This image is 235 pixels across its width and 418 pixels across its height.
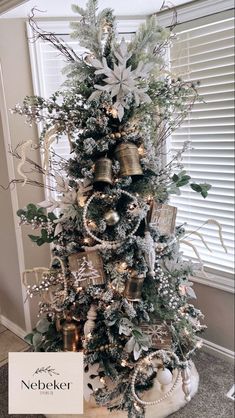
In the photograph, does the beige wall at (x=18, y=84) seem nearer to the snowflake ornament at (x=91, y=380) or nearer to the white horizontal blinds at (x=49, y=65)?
the white horizontal blinds at (x=49, y=65)

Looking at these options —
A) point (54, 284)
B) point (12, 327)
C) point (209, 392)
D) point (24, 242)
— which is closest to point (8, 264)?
point (24, 242)

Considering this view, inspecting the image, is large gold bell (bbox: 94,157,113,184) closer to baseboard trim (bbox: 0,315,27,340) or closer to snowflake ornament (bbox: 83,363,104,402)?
snowflake ornament (bbox: 83,363,104,402)

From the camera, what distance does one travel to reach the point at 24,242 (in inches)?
88.7

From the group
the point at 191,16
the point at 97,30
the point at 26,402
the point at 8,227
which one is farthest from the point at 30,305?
the point at 191,16

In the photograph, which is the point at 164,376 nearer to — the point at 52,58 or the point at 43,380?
the point at 43,380

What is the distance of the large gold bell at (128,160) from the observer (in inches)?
54.2

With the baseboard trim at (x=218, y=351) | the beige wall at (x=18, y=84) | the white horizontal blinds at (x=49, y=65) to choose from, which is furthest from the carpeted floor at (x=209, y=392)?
the white horizontal blinds at (x=49, y=65)

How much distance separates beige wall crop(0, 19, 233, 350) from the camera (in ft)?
6.56

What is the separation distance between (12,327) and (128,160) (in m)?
1.70

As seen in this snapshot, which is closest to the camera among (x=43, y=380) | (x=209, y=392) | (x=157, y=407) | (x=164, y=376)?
(x=43, y=380)

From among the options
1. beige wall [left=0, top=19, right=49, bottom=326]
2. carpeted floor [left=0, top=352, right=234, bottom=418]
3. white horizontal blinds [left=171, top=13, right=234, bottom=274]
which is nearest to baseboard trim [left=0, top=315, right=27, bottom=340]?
carpeted floor [left=0, top=352, right=234, bottom=418]

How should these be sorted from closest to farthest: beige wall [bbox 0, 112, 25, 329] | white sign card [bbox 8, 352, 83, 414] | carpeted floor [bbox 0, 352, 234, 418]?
white sign card [bbox 8, 352, 83, 414] → carpeted floor [bbox 0, 352, 234, 418] → beige wall [bbox 0, 112, 25, 329]

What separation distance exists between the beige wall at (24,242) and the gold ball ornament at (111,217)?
2.93ft

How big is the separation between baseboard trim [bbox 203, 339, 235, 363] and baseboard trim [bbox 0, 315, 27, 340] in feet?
3.86
